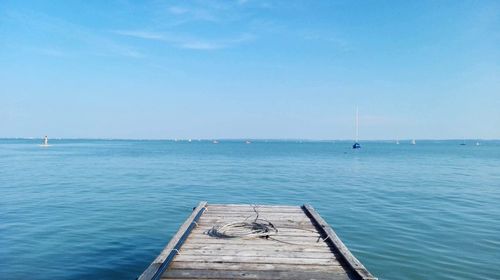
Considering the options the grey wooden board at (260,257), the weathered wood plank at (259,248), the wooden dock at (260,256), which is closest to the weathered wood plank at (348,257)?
the wooden dock at (260,256)

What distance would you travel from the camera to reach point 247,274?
21.2 ft

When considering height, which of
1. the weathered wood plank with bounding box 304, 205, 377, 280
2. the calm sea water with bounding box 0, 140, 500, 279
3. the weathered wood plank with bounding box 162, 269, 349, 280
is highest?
the weathered wood plank with bounding box 304, 205, 377, 280

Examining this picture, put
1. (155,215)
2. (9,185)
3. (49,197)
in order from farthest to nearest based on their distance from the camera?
1. (9,185)
2. (49,197)
3. (155,215)

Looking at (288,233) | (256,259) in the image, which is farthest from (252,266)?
(288,233)

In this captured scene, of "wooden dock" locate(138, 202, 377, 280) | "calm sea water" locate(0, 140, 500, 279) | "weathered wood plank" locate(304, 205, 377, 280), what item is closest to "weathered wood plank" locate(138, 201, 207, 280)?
"wooden dock" locate(138, 202, 377, 280)

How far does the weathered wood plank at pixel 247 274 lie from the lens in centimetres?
635

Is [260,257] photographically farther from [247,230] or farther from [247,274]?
[247,230]

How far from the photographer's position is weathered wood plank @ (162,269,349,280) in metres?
6.35

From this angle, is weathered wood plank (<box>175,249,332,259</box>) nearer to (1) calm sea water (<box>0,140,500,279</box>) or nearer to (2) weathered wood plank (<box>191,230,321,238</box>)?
(2) weathered wood plank (<box>191,230,321,238</box>)

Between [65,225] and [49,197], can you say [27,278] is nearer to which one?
[65,225]

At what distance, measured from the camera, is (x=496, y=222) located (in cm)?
1712

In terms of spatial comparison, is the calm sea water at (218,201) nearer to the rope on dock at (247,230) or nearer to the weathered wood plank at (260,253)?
the rope on dock at (247,230)

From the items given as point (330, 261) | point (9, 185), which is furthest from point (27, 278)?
point (9, 185)

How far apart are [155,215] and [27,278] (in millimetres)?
8102
